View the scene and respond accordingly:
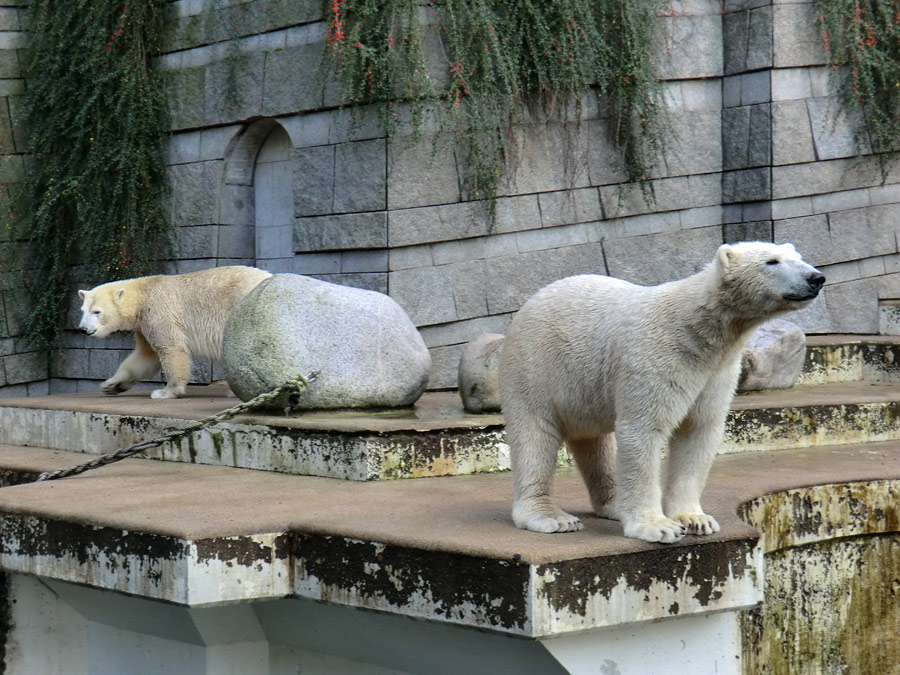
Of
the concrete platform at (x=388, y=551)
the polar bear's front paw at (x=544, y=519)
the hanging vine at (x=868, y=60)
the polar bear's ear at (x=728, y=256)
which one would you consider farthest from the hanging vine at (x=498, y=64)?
the polar bear's ear at (x=728, y=256)

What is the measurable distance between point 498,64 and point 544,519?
4.48 m

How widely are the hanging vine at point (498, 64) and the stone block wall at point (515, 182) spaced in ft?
0.48

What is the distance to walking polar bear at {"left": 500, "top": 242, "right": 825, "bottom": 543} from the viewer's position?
3359mm

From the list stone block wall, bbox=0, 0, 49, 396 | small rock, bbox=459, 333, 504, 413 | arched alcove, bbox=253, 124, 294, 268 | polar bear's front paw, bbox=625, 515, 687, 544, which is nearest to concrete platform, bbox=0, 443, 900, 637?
polar bear's front paw, bbox=625, 515, 687, 544

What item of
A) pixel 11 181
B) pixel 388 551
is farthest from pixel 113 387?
pixel 388 551

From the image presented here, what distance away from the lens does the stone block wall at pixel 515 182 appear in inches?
300

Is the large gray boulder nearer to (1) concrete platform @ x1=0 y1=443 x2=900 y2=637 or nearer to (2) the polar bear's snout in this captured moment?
(1) concrete platform @ x1=0 y1=443 x2=900 y2=637

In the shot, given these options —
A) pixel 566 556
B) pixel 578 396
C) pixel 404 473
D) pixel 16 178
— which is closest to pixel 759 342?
pixel 404 473

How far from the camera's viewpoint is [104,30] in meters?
8.73

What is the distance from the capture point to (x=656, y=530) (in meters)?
3.40

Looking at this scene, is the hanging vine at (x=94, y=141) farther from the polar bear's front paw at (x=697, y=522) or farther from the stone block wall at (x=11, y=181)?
the polar bear's front paw at (x=697, y=522)

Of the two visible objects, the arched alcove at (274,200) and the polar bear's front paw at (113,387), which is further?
the arched alcove at (274,200)

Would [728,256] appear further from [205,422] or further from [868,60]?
[868,60]

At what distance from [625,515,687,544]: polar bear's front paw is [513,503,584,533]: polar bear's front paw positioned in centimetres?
21
